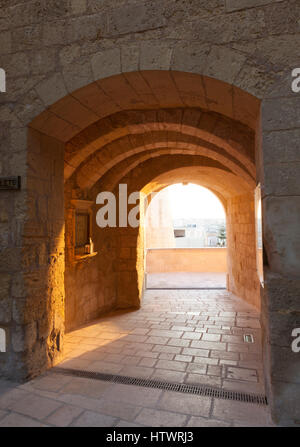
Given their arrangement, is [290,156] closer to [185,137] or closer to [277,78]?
[277,78]

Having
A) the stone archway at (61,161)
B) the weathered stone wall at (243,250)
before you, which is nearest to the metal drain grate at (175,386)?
the stone archway at (61,161)

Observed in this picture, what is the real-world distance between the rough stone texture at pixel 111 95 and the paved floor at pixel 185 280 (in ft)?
18.3

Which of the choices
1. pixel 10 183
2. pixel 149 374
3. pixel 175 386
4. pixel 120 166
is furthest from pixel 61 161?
pixel 175 386

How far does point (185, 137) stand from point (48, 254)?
3006 mm

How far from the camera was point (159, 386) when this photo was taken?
2.76 metres

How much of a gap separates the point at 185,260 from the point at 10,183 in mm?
9369

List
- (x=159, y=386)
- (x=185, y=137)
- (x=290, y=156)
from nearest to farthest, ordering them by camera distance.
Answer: (x=290, y=156) < (x=159, y=386) < (x=185, y=137)

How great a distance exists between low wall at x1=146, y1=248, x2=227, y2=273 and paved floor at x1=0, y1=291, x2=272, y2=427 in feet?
19.4

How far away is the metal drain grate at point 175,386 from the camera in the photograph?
254 centimetres

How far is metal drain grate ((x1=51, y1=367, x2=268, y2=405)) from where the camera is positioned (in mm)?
2539

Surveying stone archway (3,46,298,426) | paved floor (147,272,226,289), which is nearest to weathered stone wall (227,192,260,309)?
paved floor (147,272,226,289)

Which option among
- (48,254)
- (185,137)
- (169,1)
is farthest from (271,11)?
(48,254)

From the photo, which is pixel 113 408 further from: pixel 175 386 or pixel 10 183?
pixel 10 183

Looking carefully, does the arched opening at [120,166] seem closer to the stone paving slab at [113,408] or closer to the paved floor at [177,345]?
the paved floor at [177,345]
